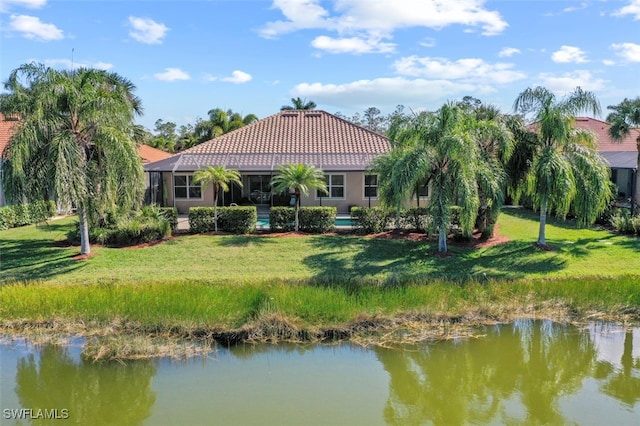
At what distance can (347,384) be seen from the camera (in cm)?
817

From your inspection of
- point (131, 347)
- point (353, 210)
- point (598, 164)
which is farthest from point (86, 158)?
point (598, 164)

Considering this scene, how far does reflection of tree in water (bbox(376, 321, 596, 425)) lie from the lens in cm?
737

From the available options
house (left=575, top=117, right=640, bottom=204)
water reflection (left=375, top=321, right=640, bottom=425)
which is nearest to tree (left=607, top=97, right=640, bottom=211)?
house (left=575, top=117, right=640, bottom=204)

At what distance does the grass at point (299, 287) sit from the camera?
10.1 m

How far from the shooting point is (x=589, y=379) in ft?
27.7

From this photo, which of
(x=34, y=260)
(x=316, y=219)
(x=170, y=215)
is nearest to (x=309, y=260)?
(x=316, y=219)

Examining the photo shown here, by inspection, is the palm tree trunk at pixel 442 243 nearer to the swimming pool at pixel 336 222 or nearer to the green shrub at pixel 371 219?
the green shrub at pixel 371 219

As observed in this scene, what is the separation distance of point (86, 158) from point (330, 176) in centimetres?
1206

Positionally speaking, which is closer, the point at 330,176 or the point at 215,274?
the point at 215,274

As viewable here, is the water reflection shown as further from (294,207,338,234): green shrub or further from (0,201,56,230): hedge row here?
(0,201,56,230): hedge row

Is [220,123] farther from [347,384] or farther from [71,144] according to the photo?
[347,384]

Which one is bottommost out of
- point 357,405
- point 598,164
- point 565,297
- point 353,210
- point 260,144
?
point 357,405

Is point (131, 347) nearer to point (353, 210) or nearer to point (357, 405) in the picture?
point (357, 405)

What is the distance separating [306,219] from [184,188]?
27.7 ft
